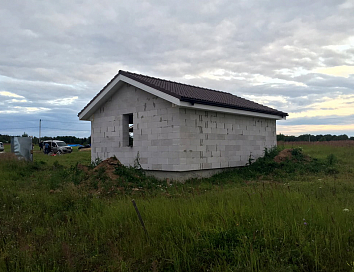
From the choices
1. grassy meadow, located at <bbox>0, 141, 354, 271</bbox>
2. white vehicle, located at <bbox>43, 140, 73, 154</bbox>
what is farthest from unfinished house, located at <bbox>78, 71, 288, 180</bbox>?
white vehicle, located at <bbox>43, 140, 73, 154</bbox>

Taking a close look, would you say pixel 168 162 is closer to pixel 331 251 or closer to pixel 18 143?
pixel 331 251

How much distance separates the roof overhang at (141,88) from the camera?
10.8 meters

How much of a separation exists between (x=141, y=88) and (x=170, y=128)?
6.80 feet

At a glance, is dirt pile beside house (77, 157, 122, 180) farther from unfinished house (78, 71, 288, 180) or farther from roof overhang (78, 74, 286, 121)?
roof overhang (78, 74, 286, 121)

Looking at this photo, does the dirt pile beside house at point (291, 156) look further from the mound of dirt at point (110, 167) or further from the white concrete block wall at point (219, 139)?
the mound of dirt at point (110, 167)

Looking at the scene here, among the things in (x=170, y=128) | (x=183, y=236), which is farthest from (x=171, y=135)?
(x=183, y=236)

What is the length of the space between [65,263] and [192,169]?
757 centimetres

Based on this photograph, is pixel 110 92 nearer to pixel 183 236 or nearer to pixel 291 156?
pixel 291 156

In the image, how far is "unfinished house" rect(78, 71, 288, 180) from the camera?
36.9 ft

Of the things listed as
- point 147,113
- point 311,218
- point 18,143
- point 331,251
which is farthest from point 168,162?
point 18,143

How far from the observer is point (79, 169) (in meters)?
11.5

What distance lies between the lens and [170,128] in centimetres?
1133

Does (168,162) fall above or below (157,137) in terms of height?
below

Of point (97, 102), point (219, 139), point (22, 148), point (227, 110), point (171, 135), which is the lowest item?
point (22, 148)
